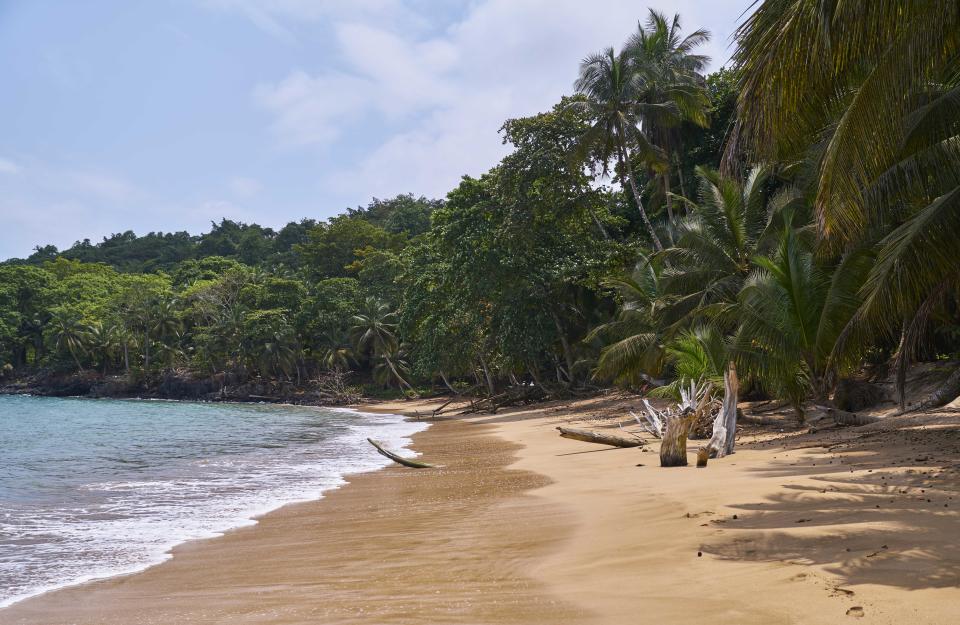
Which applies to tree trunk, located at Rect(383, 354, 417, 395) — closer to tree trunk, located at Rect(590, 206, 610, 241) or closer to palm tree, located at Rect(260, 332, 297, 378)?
palm tree, located at Rect(260, 332, 297, 378)

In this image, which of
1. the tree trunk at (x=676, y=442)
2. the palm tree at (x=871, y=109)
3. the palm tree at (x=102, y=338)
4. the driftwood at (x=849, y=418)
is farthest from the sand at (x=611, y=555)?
the palm tree at (x=102, y=338)

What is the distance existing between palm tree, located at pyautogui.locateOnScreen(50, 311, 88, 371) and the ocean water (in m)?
47.4

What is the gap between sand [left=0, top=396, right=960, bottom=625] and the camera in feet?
12.5

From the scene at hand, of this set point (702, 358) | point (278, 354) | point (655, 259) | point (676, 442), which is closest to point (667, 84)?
point (655, 259)

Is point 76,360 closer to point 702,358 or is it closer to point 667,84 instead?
point 667,84

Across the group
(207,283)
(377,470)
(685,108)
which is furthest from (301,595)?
(207,283)

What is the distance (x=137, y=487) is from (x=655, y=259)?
1593 centimetres

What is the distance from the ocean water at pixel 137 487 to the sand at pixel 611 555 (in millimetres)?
703

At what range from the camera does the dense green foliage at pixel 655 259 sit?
646 centimetres

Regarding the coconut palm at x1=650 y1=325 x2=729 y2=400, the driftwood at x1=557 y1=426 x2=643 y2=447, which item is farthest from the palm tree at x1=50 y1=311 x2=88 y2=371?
the coconut palm at x1=650 y1=325 x2=729 y2=400

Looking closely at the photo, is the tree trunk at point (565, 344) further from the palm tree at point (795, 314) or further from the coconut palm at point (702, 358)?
the palm tree at point (795, 314)

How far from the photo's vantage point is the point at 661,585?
421cm

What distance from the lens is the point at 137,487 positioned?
11742 millimetres

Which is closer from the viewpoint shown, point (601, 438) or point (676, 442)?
point (676, 442)
